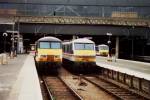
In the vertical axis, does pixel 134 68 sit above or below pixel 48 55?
below

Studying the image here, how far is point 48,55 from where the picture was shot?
35406 millimetres

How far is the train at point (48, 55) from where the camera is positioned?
35156 mm

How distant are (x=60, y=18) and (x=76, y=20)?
10.6 feet

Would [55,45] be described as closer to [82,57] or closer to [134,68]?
[82,57]

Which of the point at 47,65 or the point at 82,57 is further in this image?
the point at 82,57

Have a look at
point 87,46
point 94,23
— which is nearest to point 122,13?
point 94,23

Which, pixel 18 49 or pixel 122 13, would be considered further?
pixel 122 13

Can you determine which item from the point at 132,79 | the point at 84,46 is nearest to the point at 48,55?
the point at 84,46

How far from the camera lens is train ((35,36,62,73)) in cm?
3516

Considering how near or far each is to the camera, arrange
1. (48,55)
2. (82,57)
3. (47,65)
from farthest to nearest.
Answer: (82,57)
(48,55)
(47,65)

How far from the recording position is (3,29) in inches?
3396

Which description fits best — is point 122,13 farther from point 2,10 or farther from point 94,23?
point 2,10

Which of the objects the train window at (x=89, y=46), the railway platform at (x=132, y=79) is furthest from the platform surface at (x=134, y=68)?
the train window at (x=89, y=46)

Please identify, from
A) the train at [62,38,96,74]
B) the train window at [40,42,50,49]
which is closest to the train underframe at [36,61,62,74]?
the train window at [40,42,50,49]
